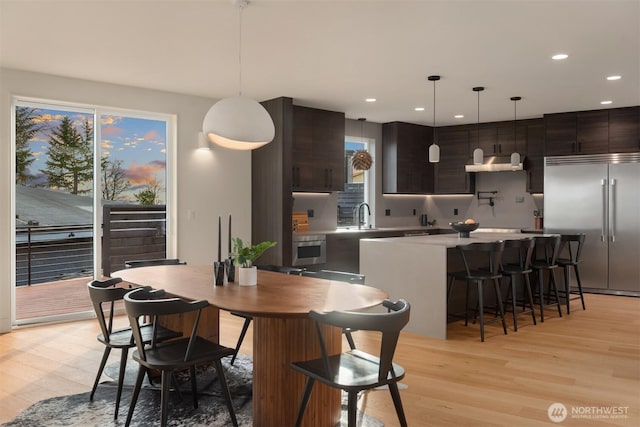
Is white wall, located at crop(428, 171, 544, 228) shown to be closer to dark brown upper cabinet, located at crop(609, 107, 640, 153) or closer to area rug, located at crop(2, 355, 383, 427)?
dark brown upper cabinet, located at crop(609, 107, 640, 153)

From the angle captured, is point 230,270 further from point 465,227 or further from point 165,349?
point 465,227

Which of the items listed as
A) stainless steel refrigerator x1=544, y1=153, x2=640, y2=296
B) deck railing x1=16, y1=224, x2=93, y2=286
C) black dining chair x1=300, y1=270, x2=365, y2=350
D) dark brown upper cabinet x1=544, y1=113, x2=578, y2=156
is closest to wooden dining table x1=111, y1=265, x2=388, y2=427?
black dining chair x1=300, y1=270, x2=365, y2=350

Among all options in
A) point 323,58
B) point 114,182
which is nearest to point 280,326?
point 323,58

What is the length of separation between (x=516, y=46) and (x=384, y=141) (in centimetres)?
424

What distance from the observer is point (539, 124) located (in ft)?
25.9

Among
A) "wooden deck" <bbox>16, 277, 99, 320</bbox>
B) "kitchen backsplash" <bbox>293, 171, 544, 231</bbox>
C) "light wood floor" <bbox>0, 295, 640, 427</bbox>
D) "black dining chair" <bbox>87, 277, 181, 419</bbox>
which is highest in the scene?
"kitchen backsplash" <bbox>293, 171, 544, 231</bbox>

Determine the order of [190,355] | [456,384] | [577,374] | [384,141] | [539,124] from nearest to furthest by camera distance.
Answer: [190,355] → [456,384] → [577,374] → [539,124] → [384,141]

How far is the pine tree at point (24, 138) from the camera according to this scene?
17.6ft

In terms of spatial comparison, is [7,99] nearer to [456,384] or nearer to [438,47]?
[438,47]

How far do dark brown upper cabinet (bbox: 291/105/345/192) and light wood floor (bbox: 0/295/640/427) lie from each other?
90.5 inches

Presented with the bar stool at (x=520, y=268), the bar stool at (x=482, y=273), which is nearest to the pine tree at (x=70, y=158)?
the bar stool at (x=482, y=273)

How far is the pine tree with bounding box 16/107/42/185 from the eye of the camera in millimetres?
5379

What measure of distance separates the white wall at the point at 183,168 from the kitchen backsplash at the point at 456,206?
117 centimetres

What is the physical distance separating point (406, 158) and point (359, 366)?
20.9 ft
